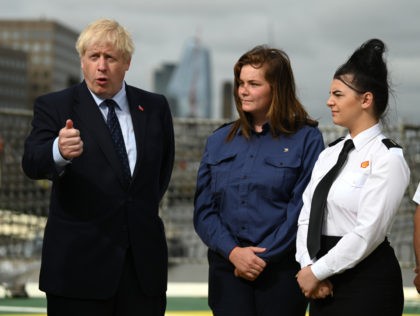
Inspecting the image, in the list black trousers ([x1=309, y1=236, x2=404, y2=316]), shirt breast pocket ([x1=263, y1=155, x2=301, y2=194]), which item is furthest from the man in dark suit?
black trousers ([x1=309, y1=236, x2=404, y2=316])

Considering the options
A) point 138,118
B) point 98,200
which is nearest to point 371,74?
point 138,118

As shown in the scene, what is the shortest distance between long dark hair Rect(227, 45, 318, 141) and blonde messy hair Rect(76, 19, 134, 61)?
0.61m

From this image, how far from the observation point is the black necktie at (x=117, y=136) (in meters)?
4.55

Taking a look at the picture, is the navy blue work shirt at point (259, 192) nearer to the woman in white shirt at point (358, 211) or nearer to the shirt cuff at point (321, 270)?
the woman in white shirt at point (358, 211)

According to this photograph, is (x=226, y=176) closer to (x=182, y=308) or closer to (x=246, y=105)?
(x=246, y=105)

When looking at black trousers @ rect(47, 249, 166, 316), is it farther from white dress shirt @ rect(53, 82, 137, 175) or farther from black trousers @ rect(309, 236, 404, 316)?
black trousers @ rect(309, 236, 404, 316)

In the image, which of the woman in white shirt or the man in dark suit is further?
the man in dark suit

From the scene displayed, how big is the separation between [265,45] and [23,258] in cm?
638

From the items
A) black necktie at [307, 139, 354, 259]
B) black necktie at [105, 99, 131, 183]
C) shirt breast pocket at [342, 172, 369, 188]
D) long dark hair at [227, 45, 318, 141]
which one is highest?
long dark hair at [227, 45, 318, 141]

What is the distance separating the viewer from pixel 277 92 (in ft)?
15.9

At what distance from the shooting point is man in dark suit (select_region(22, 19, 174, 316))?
4.49m

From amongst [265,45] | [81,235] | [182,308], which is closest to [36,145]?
[81,235]

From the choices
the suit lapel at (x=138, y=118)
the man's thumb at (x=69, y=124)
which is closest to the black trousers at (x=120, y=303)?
the suit lapel at (x=138, y=118)

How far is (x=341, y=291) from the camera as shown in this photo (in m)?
4.34
